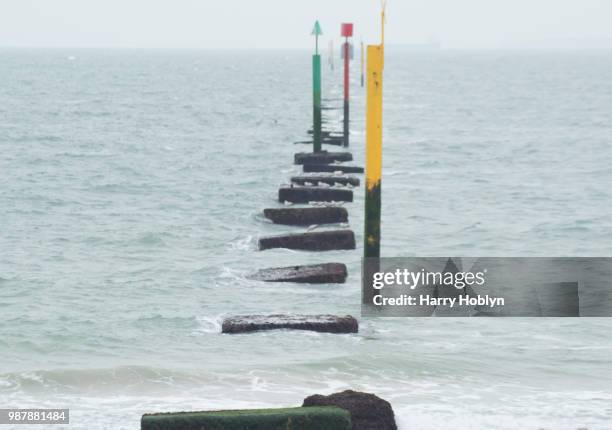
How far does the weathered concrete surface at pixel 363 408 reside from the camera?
11.4 meters

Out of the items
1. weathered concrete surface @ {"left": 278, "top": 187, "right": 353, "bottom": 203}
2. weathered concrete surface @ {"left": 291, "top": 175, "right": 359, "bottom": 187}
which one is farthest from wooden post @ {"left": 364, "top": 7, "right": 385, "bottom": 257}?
weathered concrete surface @ {"left": 291, "top": 175, "right": 359, "bottom": 187}

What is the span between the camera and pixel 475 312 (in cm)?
1809

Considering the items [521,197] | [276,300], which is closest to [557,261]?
[276,300]

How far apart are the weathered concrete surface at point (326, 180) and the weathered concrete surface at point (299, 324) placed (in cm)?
1258

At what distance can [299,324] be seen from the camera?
1631 cm

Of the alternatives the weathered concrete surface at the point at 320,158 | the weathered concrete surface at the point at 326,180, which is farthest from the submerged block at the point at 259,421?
the weathered concrete surface at the point at 320,158

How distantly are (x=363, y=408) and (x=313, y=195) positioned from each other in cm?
1577

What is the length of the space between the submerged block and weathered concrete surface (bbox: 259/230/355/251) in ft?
35.7

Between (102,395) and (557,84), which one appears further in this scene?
(557,84)

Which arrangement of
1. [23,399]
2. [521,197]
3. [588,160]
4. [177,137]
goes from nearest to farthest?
1. [23,399]
2. [521,197]
3. [588,160]
4. [177,137]

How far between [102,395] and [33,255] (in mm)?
9581

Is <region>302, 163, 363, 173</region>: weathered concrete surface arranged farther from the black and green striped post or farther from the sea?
the black and green striped post

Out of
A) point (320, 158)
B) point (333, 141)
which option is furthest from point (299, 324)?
point (333, 141)

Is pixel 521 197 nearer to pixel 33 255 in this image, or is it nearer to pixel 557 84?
pixel 33 255
